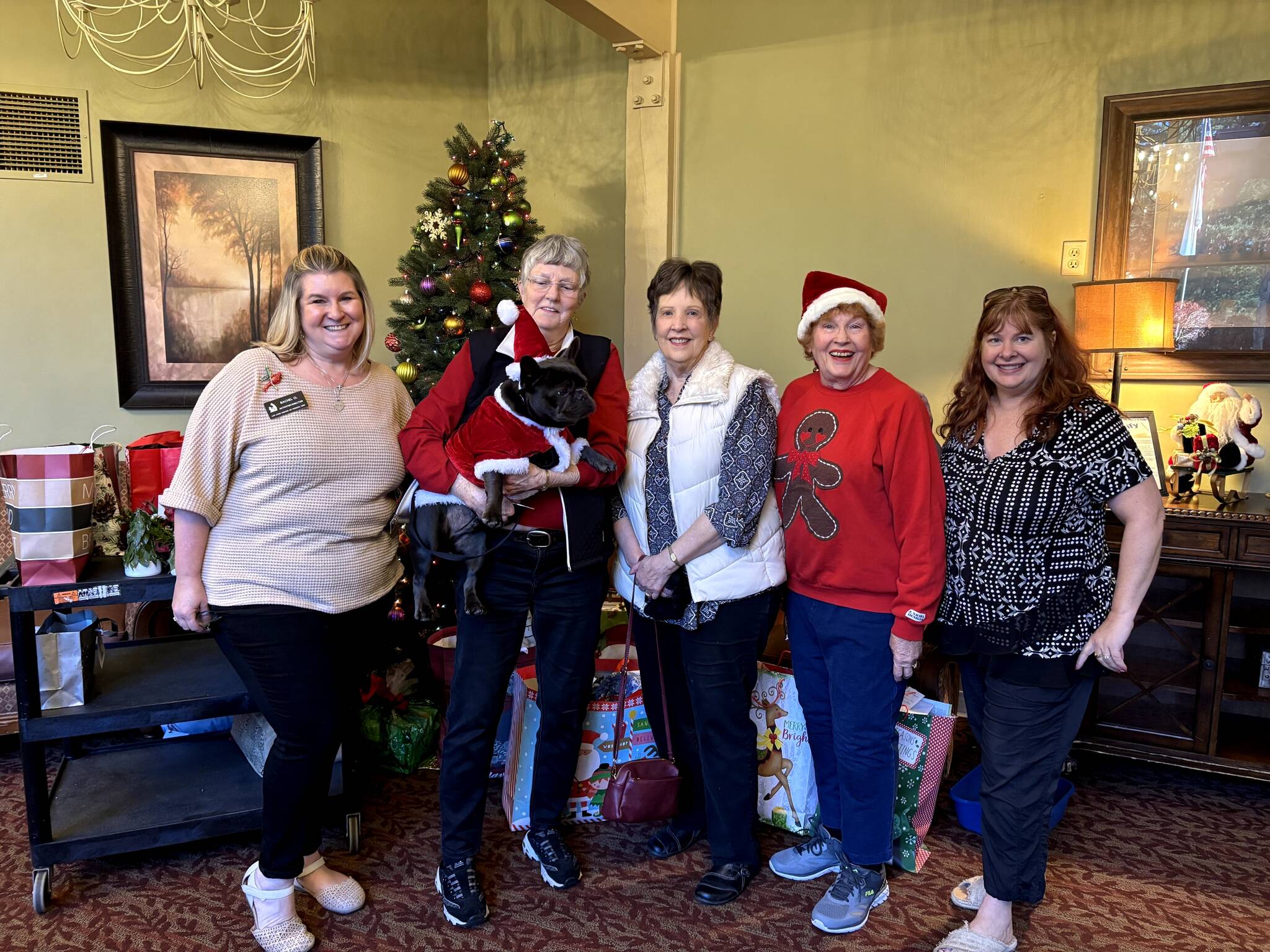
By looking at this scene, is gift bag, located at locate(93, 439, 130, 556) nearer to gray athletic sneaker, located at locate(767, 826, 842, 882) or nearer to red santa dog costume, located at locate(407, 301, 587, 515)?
red santa dog costume, located at locate(407, 301, 587, 515)

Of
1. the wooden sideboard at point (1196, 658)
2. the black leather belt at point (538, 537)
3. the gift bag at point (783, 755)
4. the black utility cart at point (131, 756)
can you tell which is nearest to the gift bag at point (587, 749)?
the gift bag at point (783, 755)

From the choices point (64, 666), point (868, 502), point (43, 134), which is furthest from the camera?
point (43, 134)

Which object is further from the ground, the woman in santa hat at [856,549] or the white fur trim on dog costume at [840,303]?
the white fur trim on dog costume at [840,303]

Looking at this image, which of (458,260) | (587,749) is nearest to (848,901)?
(587,749)

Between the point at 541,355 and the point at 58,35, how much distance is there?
351 centimetres

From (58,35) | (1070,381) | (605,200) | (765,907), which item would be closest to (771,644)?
(765,907)

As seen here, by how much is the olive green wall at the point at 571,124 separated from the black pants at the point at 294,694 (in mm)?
2823

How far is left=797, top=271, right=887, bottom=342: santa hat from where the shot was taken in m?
2.05

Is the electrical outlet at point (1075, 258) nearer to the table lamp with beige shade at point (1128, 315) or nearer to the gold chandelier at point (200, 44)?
the table lamp with beige shade at point (1128, 315)

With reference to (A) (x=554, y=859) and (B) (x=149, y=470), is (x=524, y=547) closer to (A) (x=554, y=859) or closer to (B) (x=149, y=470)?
(A) (x=554, y=859)

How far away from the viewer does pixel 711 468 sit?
211 centimetres

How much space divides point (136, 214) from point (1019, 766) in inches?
170

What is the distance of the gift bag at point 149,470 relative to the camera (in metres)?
2.41

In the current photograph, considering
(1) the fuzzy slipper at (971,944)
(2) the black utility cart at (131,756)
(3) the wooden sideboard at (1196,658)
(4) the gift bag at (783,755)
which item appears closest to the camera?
(1) the fuzzy slipper at (971,944)
